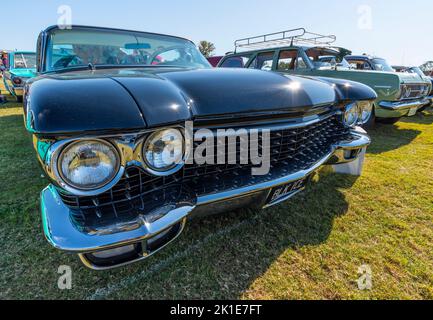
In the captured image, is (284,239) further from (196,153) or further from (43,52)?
(43,52)

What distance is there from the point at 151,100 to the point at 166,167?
295 millimetres

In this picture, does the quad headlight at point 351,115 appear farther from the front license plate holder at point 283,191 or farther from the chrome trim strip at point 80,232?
the chrome trim strip at point 80,232

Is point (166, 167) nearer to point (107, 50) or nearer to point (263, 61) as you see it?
point (107, 50)

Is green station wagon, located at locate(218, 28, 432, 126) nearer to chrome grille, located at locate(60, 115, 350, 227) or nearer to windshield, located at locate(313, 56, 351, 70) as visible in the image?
windshield, located at locate(313, 56, 351, 70)

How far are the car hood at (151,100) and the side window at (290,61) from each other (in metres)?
4.27

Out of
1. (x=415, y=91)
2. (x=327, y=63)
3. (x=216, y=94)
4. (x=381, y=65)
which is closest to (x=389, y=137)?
(x=415, y=91)

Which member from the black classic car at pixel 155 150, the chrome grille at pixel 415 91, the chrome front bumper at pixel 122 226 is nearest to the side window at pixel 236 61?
the chrome grille at pixel 415 91

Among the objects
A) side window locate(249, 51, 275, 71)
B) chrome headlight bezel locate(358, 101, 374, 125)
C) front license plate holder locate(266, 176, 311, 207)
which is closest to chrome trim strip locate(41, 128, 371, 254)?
front license plate holder locate(266, 176, 311, 207)

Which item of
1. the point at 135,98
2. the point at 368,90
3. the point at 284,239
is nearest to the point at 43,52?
the point at 135,98

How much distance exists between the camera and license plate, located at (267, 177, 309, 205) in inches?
61.9

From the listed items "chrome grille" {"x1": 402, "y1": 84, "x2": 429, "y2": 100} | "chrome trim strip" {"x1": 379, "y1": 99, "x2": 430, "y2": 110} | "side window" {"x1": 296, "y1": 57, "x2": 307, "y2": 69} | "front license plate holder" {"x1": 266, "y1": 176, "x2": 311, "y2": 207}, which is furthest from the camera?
"side window" {"x1": 296, "y1": 57, "x2": 307, "y2": 69}

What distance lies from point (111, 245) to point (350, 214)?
1.95 metres

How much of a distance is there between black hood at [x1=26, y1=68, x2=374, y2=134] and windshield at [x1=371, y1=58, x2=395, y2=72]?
6444 mm

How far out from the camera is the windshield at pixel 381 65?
6766 mm
